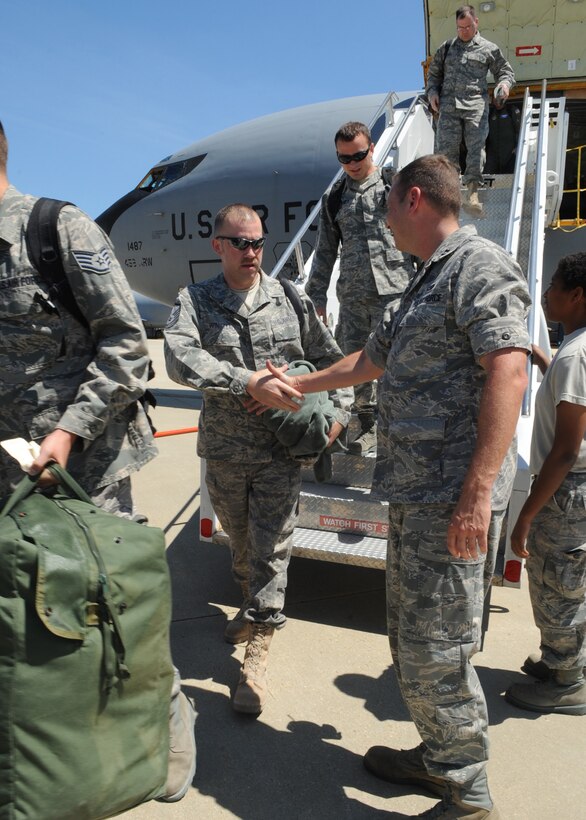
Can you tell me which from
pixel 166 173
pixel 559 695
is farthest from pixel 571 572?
pixel 166 173

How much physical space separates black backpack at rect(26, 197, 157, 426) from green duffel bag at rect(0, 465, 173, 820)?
0.56 meters

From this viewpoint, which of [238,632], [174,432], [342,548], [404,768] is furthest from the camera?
[174,432]

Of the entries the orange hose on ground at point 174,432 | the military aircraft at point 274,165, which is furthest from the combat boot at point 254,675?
the military aircraft at point 274,165

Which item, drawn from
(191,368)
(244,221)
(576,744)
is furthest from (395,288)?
(576,744)

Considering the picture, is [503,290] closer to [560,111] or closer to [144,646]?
[144,646]

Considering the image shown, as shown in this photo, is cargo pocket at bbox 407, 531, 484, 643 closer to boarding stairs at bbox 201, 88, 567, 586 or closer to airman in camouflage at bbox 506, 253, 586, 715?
boarding stairs at bbox 201, 88, 567, 586

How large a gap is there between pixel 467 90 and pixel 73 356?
236 inches

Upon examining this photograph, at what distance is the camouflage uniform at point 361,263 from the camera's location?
429 cm

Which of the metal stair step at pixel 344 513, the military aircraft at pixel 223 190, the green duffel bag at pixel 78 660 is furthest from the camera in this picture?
the military aircraft at pixel 223 190

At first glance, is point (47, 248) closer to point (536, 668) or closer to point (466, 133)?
point (536, 668)

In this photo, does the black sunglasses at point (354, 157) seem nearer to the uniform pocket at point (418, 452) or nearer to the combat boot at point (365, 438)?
the combat boot at point (365, 438)

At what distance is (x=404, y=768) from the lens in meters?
2.46

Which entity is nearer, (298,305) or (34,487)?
(34,487)

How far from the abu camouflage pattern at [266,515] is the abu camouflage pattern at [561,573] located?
1093mm
